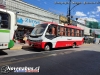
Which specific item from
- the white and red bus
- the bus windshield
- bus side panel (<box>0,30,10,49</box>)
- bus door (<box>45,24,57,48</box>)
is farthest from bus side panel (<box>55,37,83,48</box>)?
bus side panel (<box>0,30,10,49</box>)

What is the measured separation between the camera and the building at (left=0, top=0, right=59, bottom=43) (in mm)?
19734

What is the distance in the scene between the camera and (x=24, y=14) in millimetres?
21438

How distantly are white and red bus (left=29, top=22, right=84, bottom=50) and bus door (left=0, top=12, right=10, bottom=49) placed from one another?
3.63m

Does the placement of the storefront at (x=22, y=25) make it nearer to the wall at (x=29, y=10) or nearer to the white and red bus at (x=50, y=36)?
the wall at (x=29, y=10)

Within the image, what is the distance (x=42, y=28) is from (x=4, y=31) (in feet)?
14.6

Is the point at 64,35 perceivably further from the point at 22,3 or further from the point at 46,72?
the point at 46,72

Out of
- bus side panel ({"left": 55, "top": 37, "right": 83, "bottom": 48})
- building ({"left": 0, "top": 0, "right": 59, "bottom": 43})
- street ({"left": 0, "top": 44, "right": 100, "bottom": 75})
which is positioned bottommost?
street ({"left": 0, "top": 44, "right": 100, "bottom": 75})

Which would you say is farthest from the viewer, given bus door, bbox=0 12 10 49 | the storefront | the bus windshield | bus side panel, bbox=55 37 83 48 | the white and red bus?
the storefront

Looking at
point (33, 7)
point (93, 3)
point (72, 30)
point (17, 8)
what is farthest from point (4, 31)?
point (93, 3)

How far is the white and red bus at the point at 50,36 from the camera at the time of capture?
1351cm

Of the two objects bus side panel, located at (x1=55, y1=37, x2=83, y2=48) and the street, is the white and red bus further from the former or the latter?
the street

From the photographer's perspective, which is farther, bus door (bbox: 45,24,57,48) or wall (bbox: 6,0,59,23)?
wall (bbox: 6,0,59,23)

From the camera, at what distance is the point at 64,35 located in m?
16.5

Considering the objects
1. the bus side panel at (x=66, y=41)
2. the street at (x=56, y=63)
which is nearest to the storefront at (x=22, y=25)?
the bus side panel at (x=66, y=41)
